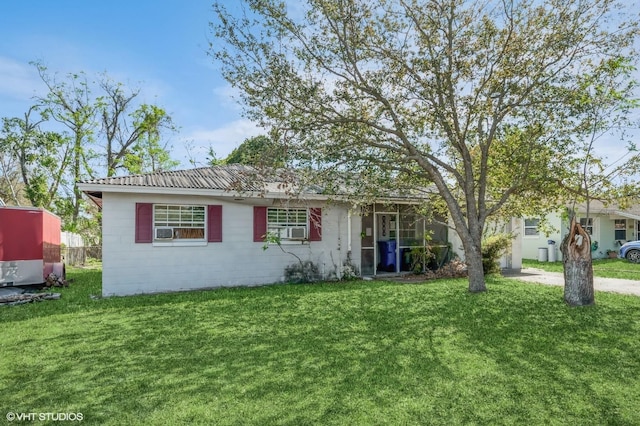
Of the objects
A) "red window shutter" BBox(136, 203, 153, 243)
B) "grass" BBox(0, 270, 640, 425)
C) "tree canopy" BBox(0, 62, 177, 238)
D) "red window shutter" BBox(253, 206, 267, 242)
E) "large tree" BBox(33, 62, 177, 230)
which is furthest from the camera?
"large tree" BBox(33, 62, 177, 230)

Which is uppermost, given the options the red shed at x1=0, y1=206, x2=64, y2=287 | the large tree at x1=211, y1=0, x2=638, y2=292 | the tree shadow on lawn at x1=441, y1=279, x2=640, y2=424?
the large tree at x1=211, y1=0, x2=638, y2=292

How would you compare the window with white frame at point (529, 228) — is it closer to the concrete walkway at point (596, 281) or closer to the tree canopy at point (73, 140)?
the concrete walkway at point (596, 281)

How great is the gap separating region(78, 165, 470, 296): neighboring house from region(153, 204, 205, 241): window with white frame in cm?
2

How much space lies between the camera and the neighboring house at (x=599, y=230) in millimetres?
19984

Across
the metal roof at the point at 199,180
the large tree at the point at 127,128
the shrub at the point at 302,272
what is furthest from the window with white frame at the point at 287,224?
the large tree at the point at 127,128

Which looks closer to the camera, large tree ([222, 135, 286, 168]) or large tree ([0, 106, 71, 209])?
large tree ([222, 135, 286, 168])

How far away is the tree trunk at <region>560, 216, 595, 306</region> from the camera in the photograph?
7812 millimetres

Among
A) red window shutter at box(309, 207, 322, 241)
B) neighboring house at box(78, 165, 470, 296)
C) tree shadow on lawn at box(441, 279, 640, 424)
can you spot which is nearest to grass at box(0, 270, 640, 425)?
tree shadow on lawn at box(441, 279, 640, 424)

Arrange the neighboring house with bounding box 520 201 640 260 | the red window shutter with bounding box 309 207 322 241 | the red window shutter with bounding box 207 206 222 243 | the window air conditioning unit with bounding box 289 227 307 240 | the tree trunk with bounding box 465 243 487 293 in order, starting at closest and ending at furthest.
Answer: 1. the tree trunk with bounding box 465 243 487 293
2. the red window shutter with bounding box 207 206 222 243
3. the window air conditioning unit with bounding box 289 227 307 240
4. the red window shutter with bounding box 309 207 322 241
5. the neighboring house with bounding box 520 201 640 260

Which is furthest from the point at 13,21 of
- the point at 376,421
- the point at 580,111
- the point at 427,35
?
the point at 580,111

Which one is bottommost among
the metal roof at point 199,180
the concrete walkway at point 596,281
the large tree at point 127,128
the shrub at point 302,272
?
the concrete walkway at point 596,281

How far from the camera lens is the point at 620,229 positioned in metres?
21.8

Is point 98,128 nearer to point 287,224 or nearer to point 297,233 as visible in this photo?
point 287,224

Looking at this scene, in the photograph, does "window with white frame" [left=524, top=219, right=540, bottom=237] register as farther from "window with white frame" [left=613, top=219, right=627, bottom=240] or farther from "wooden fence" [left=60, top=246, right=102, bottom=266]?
"wooden fence" [left=60, top=246, right=102, bottom=266]
